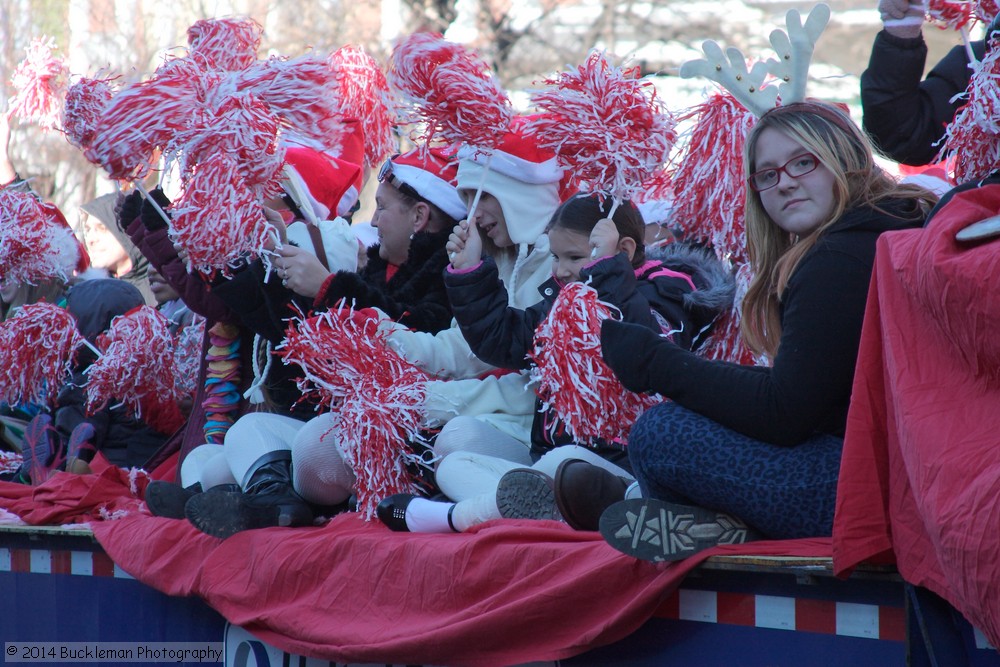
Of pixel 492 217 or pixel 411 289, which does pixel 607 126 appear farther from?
pixel 411 289

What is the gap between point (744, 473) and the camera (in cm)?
238

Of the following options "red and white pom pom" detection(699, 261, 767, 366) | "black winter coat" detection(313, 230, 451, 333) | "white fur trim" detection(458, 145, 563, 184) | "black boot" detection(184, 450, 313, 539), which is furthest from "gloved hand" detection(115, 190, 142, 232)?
"red and white pom pom" detection(699, 261, 767, 366)

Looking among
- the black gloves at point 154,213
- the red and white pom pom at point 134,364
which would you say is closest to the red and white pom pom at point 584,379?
the black gloves at point 154,213

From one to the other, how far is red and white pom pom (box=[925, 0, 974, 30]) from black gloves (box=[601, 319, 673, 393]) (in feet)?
3.31

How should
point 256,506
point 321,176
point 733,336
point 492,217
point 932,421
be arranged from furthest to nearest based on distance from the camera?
point 321,176 < point 492,217 < point 256,506 < point 733,336 < point 932,421

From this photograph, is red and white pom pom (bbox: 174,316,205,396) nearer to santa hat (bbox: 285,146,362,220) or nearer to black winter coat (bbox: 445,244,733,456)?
santa hat (bbox: 285,146,362,220)

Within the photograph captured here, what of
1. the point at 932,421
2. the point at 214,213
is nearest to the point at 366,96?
the point at 214,213

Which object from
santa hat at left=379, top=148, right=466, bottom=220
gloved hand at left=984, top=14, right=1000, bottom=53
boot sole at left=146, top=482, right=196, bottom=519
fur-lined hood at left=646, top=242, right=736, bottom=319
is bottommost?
boot sole at left=146, top=482, right=196, bottom=519

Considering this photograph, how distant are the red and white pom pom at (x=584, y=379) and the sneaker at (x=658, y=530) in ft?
1.88

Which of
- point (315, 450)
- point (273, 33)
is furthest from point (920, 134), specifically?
point (273, 33)

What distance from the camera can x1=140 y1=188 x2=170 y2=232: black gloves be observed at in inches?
166

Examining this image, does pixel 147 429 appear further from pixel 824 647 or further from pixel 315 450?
pixel 824 647

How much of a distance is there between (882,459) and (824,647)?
35 centimetres

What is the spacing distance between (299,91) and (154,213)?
0.80 m
